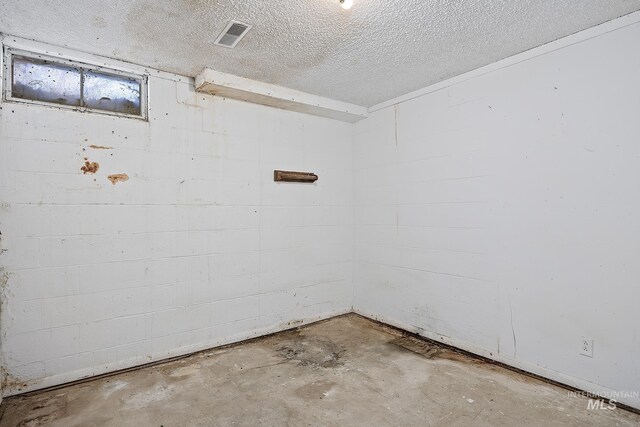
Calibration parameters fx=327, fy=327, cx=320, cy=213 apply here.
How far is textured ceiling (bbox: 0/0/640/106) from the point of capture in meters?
2.14

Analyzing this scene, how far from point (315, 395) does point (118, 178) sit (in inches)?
96.6

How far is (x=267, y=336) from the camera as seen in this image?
364 cm

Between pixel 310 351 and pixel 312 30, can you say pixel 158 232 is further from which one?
pixel 312 30

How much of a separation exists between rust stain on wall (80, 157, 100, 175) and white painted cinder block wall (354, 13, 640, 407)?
3.03 meters

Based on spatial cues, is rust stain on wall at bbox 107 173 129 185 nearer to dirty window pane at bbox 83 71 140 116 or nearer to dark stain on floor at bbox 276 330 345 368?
dirty window pane at bbox 83 71 140 116

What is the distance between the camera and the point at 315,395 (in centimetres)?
246

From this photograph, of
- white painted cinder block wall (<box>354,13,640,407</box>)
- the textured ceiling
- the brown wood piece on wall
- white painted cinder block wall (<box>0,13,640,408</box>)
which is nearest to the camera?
the textured ceiling

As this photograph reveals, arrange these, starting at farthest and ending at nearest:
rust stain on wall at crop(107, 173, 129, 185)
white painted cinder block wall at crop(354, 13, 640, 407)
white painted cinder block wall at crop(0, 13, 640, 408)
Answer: rust stain on wall at crop(107, 173, 129, 185)
white painted cinder block wall at crop(0, 13, 640, 408)
white painted cinder block wall at crop(354, 13, 640, 407)

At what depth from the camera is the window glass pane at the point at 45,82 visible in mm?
2533

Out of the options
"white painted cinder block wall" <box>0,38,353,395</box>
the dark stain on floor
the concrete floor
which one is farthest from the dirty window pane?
the dark stain on floor

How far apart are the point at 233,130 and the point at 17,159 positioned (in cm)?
178

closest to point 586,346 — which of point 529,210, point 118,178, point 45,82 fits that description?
point 529,210

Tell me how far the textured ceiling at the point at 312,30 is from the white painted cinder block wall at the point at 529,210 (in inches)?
11.9

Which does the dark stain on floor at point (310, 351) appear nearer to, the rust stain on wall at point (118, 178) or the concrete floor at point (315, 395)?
the concrete floor at point (315, 395)
